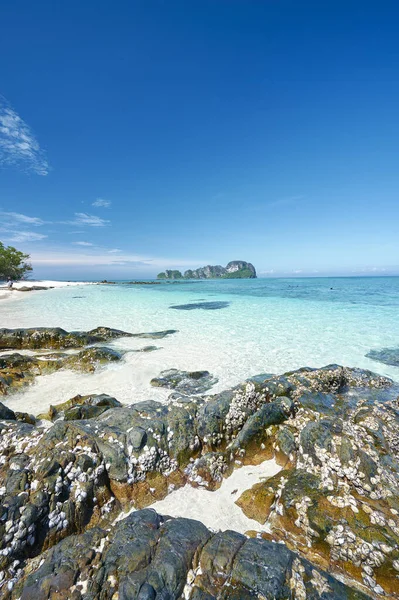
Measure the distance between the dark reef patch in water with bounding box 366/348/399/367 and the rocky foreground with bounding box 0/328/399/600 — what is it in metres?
6.73

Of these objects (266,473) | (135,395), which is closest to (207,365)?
(135,395)

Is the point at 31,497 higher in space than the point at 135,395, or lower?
higher

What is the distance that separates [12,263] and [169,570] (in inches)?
3732

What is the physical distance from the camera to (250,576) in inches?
119

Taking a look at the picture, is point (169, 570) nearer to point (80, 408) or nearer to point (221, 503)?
point (221, 503)

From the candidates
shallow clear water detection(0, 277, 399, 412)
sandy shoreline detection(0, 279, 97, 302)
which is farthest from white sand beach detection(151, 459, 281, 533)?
sandy shoreline detection(0, 279, 97, 302)

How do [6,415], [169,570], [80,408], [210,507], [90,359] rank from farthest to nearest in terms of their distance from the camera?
[90,359] → [80,408] → [6,415] → [210,507] → [169,570]

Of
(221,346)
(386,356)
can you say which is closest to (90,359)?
(221,346)

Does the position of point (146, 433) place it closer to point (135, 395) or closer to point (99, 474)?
point (99, 474)

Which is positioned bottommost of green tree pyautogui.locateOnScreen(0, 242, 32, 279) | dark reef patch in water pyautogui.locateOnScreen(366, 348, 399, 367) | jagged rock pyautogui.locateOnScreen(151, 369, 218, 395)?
dark reef patch in water pyautogui.locateOnScreen(366, 348, 399, 367)

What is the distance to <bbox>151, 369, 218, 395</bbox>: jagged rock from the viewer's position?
33.5 feet

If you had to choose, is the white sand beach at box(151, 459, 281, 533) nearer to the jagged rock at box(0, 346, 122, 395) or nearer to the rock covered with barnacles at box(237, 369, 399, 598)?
the rock covered with barnacles at box(237, 369, 399, 598)

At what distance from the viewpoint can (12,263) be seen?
77562 mm

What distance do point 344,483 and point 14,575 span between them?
5.32 metres
